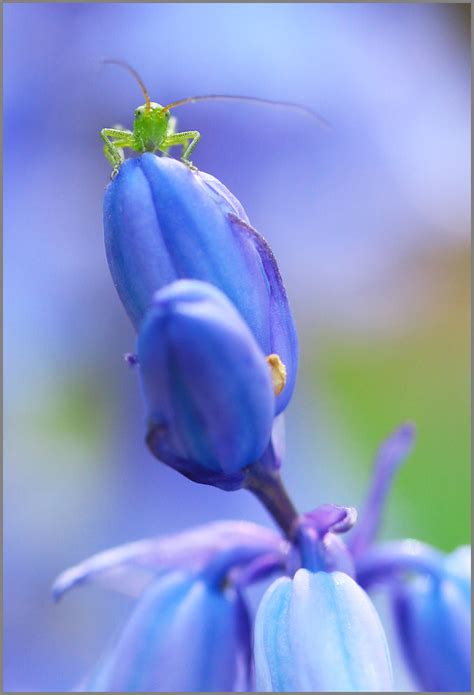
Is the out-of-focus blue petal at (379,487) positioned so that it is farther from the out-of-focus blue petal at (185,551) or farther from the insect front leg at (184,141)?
the insect front leg at (184,141)

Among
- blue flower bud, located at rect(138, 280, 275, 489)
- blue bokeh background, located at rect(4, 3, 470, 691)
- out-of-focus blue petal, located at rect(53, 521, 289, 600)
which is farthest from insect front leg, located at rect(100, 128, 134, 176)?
blue bokeh background, located at rect(4, 3, 470, 691)

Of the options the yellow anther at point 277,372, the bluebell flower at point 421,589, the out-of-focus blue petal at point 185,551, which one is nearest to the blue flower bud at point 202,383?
the yellow anther at point 277,372

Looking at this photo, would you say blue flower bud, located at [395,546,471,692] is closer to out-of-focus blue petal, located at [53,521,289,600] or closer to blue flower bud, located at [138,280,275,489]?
out-of-focus blue petal, located at [53,521,289,600]

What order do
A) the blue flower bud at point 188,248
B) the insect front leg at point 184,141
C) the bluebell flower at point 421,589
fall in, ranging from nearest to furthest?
the blue flower bud at point 188,248
the insect front leg at point 184,141
the bluebell flower at point 421,589

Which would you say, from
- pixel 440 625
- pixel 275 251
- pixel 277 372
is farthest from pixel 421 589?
pixel 275 251

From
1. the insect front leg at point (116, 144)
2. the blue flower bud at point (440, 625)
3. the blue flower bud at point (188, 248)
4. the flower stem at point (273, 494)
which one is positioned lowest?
the blue flower bud at point (440, 625)

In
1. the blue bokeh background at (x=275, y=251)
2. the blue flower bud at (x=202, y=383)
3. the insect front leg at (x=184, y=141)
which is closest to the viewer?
the blue flower bud at (x=202, y=383)

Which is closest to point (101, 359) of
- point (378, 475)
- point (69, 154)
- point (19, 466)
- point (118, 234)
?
point (19, 466)
